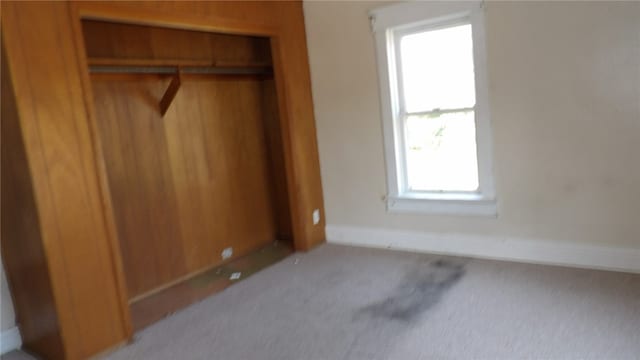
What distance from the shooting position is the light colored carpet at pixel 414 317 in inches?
96.1

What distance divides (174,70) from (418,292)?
2.31 metres

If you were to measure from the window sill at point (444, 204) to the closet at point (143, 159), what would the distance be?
0.79m

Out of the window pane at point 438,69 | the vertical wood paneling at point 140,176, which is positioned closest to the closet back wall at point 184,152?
the vertical wood paneling at point 140,176

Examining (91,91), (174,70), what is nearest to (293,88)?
(174,70)

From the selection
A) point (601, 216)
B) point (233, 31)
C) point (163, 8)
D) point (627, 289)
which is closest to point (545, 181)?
point (601, 216)

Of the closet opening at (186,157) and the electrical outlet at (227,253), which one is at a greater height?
the closet opening at (186,157)

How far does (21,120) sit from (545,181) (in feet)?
10.6

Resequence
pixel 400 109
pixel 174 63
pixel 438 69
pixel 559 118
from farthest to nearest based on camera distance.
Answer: pixel 400 109, pixel 438 69, pixel 174 63, pixel 559 118

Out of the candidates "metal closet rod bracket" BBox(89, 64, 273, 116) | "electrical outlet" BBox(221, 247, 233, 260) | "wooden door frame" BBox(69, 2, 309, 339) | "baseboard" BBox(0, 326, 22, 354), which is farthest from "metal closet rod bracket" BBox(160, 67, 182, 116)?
"baseboard" BBox(0, 326, 22, 354)

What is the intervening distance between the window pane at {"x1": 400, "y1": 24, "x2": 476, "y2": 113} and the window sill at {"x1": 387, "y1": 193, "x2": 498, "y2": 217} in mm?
705

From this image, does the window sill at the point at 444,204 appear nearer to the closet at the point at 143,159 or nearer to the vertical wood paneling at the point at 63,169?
the closet at the point at 143,159

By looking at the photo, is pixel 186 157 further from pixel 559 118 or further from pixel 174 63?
pixel 559 118

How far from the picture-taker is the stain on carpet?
9.50 feet

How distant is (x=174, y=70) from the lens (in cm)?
346
